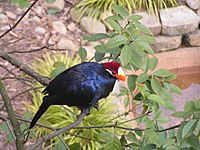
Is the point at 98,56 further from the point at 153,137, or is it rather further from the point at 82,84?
the point at 153,137

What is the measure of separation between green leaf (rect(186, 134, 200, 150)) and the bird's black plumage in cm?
31

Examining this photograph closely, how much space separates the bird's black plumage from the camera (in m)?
1.52

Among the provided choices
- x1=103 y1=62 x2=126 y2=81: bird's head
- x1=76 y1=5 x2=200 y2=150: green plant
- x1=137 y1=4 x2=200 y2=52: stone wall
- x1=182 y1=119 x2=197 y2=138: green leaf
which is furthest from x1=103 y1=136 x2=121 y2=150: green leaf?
x1=137 y1=4 x2=200 y2=52: stone wall

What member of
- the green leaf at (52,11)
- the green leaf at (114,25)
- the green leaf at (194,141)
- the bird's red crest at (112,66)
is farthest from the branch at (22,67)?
the green leaf at (52,11)

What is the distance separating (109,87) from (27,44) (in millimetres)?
2141

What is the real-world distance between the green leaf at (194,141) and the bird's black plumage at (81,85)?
313mm

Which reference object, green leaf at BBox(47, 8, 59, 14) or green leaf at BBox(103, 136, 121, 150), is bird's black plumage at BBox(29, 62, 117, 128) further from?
green leaf at BBox(47, 8, 59, 14)

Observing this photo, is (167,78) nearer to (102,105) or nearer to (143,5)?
(102,105)

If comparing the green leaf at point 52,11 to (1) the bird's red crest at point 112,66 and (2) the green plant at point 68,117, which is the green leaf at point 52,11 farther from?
(1) the bird's red crest at point 112,66

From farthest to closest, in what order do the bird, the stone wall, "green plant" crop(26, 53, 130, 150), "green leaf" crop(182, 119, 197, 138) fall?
the stone wall → "green plant" crop(26, 53, 130, 150) → the bird → "green leaf" crop(182, 119, 197, 138)

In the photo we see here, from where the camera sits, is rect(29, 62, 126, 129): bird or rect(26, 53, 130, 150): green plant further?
rect(26, 53, 130, 150): green plant

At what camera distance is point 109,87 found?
1.55 meters

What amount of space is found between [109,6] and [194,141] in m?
2.75

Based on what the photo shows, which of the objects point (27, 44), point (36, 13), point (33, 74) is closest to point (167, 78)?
point (33, 74)
